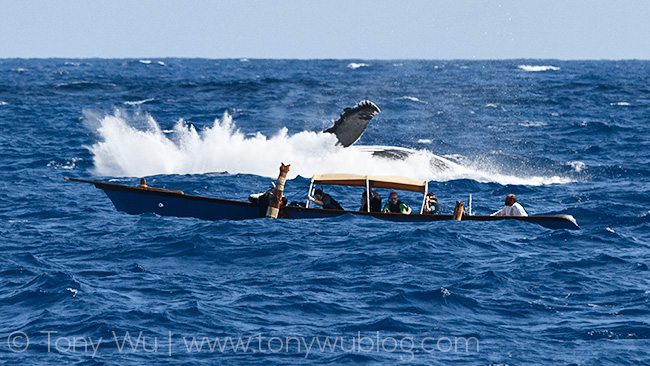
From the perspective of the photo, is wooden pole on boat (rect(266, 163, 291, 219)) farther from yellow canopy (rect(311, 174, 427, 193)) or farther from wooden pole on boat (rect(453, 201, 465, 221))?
wooden pole on boat (rect(453, 201, 465, 221))

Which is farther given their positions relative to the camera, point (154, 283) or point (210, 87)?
point (210, 87)

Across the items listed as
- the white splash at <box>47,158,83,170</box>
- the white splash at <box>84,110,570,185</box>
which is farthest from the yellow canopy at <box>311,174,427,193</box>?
the white splash at <box>47,158,83,170</box>

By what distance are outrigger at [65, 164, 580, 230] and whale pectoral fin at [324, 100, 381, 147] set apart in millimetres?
8016

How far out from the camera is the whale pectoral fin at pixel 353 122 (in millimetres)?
28922

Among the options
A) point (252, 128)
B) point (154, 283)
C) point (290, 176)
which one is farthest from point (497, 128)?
point (154, 283)

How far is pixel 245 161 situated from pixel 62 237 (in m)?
14.1

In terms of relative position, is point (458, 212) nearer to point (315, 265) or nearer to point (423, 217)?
Answer: point (423, 217)

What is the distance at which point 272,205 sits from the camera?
2038cm

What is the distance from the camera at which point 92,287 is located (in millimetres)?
14383

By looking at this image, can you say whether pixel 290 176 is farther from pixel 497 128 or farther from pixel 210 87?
pixel 210 87

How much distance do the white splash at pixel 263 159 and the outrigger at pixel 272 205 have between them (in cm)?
917

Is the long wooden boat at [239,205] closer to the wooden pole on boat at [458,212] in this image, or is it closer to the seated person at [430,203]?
the wooden pole on boat at [458,212]

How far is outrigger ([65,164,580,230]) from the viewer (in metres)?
19.9

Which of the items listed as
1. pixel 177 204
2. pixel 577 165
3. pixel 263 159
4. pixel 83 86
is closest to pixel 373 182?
pixel 177 204
